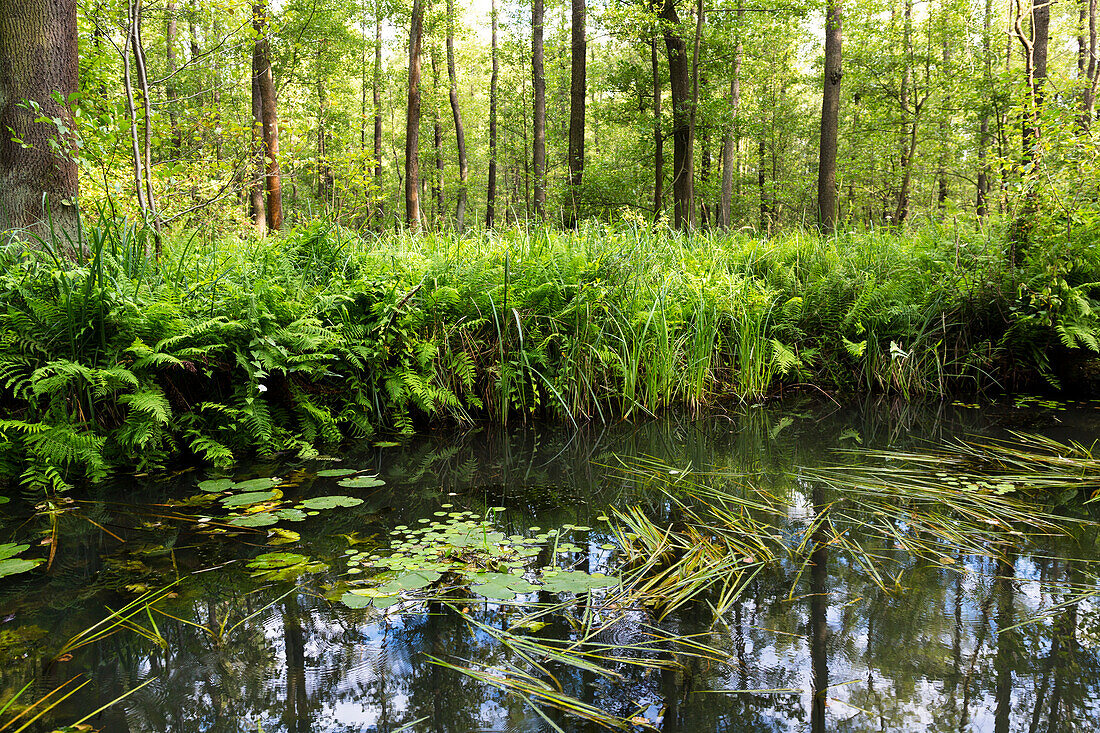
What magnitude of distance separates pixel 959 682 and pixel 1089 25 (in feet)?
71.9

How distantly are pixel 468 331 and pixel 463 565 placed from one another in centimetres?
215

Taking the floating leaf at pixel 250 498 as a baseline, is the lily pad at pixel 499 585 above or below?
below

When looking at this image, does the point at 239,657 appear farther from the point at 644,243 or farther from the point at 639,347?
the point at 644,243

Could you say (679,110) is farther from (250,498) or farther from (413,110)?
(250,498)

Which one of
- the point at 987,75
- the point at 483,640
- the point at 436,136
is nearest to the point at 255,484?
the point at 483,640

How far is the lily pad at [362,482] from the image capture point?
2932 millimetres

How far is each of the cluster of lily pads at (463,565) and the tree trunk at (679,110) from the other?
8.91 meters

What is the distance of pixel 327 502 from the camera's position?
8.77 feet

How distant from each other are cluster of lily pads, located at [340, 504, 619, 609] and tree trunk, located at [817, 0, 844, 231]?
867 centimetres

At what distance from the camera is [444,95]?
23.8 metres

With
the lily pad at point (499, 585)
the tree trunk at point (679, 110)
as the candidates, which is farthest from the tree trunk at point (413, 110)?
the lily pad at point (499, 585)

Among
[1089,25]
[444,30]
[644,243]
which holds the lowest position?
[644,243]

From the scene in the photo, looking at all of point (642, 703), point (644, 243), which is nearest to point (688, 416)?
point (644, 243)

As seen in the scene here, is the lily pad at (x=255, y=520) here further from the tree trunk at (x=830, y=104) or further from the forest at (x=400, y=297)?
the tree trunk at (x=830, y=104)
